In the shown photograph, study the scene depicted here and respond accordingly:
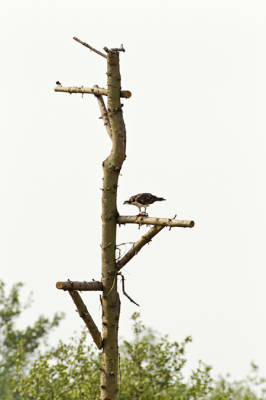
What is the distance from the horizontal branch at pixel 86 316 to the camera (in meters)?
6.45

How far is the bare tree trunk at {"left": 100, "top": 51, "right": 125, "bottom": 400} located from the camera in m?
6.39

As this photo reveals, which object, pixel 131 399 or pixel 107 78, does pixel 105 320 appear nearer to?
pixel 107 78

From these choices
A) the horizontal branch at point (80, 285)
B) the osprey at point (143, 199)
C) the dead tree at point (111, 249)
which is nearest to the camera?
the horizontal branch at point (80, 285)

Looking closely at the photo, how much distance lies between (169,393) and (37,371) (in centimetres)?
312

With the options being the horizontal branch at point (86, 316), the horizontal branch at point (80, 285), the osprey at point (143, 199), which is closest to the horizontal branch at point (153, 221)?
the osprey at point (143, 199)

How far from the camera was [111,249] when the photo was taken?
6.59 m

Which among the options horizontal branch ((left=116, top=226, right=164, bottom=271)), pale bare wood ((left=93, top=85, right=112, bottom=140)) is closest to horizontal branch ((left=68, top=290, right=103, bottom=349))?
horizontal branch ((left=116, top=226, right=164, bottom=271))

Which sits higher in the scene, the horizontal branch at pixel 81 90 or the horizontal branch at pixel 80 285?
the horizontal branch at pixel 81 90

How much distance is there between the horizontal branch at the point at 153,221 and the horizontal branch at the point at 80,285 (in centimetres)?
82

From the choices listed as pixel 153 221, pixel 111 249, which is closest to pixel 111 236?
pixel 111 249

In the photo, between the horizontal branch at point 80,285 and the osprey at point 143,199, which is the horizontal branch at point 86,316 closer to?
the horizontal branch at point 80,285

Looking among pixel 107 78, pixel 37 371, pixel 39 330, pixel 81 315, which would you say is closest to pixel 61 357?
pixel 37 371

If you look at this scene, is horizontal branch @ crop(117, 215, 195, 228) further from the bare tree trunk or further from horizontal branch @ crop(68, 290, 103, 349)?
horizontal branch @ crop(68, 290, 103, 349)

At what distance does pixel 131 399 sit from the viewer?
12.2m
